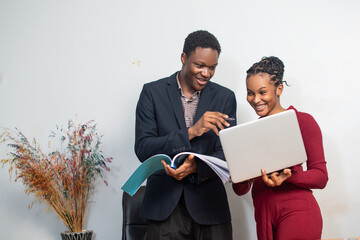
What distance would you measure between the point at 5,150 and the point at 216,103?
5.83 feet

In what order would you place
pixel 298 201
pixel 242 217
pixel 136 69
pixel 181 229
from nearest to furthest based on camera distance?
pixel 298 201, pixel 181 229, pixel 242 217, pixel 136 69

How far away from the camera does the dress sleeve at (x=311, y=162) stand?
70.1 inches

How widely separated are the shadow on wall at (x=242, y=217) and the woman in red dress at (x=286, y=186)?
101cm

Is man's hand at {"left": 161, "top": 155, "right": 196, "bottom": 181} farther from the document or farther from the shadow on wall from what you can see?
the shadow on wall

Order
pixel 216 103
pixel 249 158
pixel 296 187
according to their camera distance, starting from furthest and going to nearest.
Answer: pixel 216 103, pixel 296 187, pixel 249 158

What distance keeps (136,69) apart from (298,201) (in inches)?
66.0

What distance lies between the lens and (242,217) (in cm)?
295

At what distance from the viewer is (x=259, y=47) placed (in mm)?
3020

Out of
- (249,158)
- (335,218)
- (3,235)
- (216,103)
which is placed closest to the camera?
A: (249,158)

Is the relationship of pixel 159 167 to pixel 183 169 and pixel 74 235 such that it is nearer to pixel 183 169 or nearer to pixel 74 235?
pixel 183 169

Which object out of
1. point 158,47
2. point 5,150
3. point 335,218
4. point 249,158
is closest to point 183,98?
point 249,158

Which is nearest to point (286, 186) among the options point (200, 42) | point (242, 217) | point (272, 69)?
point (272, 69)

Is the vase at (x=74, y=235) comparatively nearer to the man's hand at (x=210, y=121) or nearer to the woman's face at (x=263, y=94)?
the man's hand at (x=210, y=121)

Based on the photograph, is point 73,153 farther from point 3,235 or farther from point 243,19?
point 243,19
